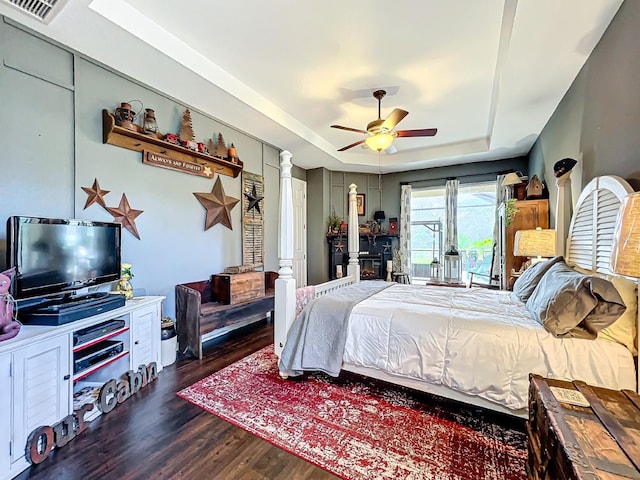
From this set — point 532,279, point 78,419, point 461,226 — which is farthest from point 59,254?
point 461,226

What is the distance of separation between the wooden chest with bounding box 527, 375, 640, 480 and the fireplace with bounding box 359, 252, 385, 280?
4.93m

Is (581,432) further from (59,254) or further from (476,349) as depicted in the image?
(59,254)

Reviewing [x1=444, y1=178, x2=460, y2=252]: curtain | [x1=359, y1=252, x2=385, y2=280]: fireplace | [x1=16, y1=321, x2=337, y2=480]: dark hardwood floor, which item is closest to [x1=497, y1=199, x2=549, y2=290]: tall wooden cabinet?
[x1=444, y1=178, x2=460, y2=252]: curtain

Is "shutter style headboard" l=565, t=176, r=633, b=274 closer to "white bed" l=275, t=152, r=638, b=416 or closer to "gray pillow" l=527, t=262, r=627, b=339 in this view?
"white bed" l=275, t=152, r=638, b=416

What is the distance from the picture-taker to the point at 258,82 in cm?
326

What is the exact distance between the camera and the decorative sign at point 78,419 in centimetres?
168

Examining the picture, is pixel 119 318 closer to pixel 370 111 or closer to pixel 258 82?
pixel 258 82

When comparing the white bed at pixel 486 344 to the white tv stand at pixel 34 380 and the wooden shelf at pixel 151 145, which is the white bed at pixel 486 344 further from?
the wooden shelf at pixel 151 145

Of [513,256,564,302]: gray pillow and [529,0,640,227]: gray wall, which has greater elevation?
[529,0,640,227]: gray wall

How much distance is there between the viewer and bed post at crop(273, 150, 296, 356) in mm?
2793

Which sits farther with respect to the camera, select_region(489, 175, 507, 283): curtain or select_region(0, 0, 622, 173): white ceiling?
select_region(489, 175, 507, 283): curtain

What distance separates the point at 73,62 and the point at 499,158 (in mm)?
6098

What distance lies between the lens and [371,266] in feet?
21.4

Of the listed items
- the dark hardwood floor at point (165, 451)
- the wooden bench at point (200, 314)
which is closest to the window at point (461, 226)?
the wooden bench at point (200, 314)
